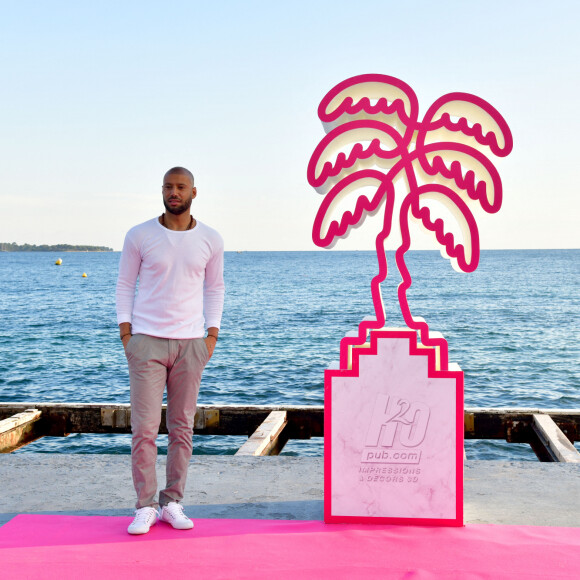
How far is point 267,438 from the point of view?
292 inches

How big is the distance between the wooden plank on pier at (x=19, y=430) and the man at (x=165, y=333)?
463 centimetres

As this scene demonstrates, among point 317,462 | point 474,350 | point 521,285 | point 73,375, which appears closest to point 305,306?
point 474,350

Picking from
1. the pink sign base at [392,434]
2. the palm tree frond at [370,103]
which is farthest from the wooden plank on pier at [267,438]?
the palm tree frond at [370,103]

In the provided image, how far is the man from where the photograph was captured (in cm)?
421

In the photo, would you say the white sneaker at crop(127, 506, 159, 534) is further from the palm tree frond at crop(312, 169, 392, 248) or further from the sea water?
the sea water

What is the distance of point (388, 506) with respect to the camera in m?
4.56

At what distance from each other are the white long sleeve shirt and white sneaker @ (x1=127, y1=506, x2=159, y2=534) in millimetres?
1127

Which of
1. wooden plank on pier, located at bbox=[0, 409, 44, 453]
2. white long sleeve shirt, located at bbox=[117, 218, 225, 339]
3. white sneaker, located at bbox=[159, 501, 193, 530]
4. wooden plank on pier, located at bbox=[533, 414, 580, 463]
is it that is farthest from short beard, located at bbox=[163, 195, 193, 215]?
wooden plank on pier, located at bbox=[0, 409, 44, 453]

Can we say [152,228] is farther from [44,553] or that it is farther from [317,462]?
[317,462]

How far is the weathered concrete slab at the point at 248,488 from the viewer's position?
4715 mm

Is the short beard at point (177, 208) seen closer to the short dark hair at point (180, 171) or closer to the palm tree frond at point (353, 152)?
the short dark hair at point (180, 171)

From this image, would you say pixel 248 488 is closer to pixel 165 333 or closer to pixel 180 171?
pixel 165 333

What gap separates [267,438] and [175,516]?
3200 millimetres

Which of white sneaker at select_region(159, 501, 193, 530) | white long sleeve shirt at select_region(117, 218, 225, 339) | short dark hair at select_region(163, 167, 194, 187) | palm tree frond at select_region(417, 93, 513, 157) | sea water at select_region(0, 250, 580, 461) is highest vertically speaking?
palm tree frond at select_region(417, 93, 513, 157)
